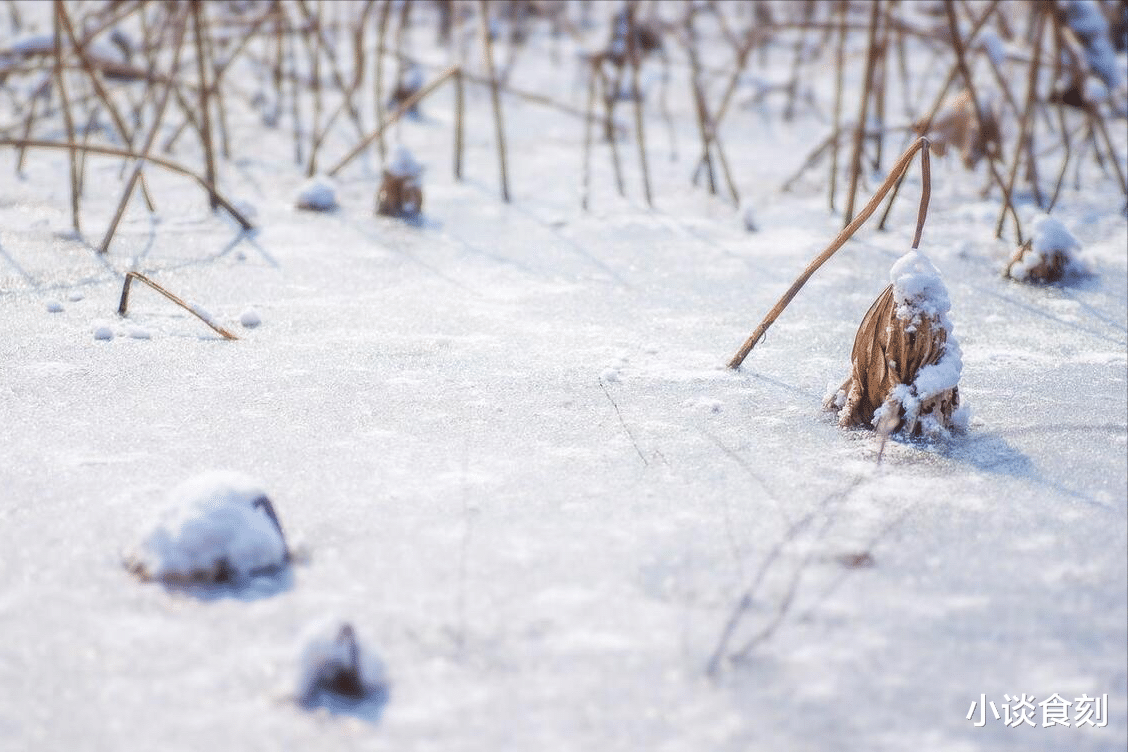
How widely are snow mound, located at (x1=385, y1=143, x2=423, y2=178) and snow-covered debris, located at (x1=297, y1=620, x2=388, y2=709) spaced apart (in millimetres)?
1589

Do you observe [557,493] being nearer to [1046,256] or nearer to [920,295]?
[920,295]

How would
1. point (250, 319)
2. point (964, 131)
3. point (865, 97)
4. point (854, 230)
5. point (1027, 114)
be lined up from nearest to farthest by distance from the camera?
1. point (854, 230)
2. point (250, 319)
3. point (865, 97)
4. point (1027, 114)
5. point (964, 131)

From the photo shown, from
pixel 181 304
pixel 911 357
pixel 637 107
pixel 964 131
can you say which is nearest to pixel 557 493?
pixel 911 357

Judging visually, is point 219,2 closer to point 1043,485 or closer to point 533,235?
Result: point 533,235

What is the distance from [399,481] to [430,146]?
200 centimetres

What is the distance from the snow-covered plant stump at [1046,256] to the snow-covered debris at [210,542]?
1.46m

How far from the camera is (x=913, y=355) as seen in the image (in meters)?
1.30

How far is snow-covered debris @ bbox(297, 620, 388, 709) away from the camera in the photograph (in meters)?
0.85

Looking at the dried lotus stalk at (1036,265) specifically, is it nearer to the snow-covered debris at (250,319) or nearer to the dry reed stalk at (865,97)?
the dry reed stalk at (865,97)

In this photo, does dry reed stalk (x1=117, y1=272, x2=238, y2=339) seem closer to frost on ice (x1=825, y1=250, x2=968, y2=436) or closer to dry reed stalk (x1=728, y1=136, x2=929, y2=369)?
dry reed stalk (x1=728, y1=136, x2=929, y2=369)

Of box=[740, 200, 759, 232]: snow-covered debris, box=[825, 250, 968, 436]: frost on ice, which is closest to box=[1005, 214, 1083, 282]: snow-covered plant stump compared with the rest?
box=[740, 200, 759, 232]: snow-covered debris

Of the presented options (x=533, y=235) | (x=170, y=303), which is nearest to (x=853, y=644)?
(x=170, y=303)

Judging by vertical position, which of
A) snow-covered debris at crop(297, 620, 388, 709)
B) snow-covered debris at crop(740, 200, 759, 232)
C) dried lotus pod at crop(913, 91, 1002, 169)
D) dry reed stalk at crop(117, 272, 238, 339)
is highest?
dried lotus pod at crop(913, 91, 1002, 169)

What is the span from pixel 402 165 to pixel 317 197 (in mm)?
215
